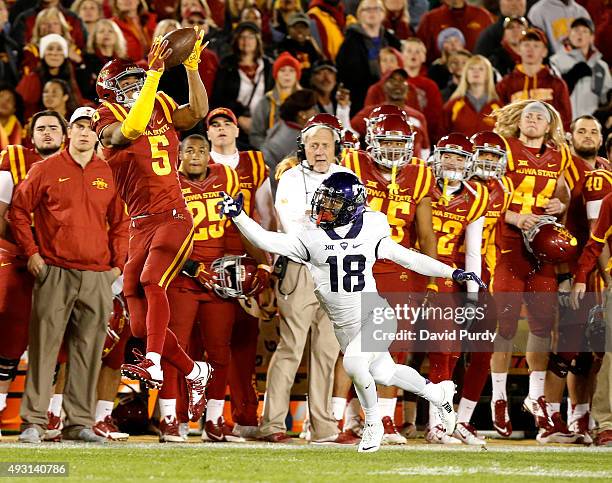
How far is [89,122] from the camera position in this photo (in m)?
9.05

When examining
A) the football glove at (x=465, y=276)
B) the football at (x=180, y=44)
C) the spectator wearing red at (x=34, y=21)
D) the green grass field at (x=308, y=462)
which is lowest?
the green grass field at (x=308, y=462)

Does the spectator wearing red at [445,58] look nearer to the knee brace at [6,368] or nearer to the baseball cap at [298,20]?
the baseball cap at [298,20]

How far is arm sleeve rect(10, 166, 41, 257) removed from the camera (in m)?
8.83

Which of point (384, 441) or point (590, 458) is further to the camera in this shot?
point (384, 441)

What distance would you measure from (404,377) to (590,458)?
4.04 ft

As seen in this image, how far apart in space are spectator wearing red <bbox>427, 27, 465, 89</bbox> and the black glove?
114cm

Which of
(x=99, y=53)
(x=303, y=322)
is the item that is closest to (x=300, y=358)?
(x=303, y=322)

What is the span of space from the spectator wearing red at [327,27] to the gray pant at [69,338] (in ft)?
17.4

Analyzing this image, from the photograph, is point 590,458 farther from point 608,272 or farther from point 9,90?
point 9,90

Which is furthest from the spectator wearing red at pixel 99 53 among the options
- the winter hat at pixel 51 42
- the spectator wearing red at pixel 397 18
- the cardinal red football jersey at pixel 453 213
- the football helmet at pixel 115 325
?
the cardinal red football jersey at pixel 453 213

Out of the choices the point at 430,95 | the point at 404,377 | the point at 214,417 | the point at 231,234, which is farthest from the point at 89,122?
Answer: the point at 430,95

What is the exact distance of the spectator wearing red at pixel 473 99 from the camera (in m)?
12.2

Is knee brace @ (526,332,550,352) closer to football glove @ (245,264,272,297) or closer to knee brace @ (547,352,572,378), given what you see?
knee brace @ (547,352,572,378)

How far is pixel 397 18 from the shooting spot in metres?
14.6
